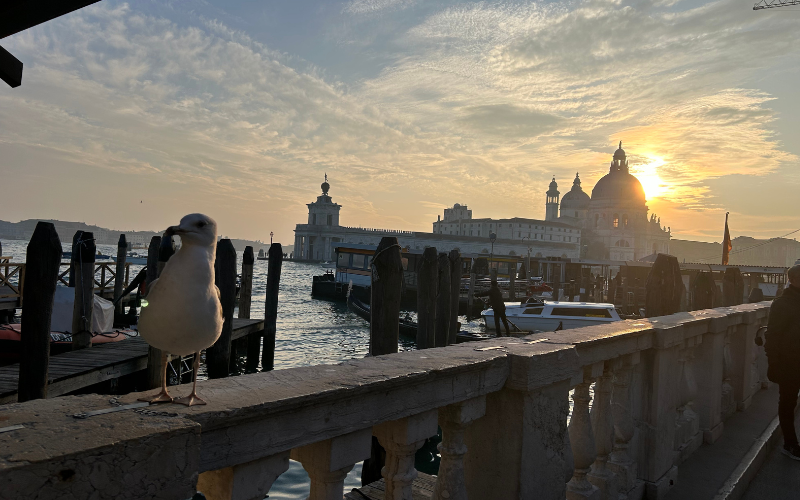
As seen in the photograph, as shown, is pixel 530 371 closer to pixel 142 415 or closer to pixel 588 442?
pixel 588 442

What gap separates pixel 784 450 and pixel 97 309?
10395 mm

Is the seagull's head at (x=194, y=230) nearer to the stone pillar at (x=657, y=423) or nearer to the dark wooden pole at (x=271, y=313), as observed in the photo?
the stone pillar at (x=657, y=423)

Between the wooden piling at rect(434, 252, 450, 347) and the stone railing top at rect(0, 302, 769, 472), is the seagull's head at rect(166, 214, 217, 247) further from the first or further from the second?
the wooden piling at rect(434, 252, 450, 347)

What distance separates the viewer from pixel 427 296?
31.6 feet

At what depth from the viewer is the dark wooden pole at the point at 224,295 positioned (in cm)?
891

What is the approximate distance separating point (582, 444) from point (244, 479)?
1925 millimetres

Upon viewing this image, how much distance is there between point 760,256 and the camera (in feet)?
534

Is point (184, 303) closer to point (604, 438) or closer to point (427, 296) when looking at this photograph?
point (604, 438)

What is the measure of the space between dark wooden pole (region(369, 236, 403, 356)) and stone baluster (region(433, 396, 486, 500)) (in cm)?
475

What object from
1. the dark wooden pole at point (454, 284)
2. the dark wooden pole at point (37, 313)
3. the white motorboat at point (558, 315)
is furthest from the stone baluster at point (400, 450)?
the white motorboat at point (558, 315)

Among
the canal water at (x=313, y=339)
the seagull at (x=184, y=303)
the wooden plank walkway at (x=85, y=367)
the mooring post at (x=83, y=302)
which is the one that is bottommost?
the canal water at (x=313, y=339)

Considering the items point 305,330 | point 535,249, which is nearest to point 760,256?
point 535,249

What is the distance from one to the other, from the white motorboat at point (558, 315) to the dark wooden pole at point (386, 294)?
1169 centimetres

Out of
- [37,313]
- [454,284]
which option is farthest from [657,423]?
[454,284]
